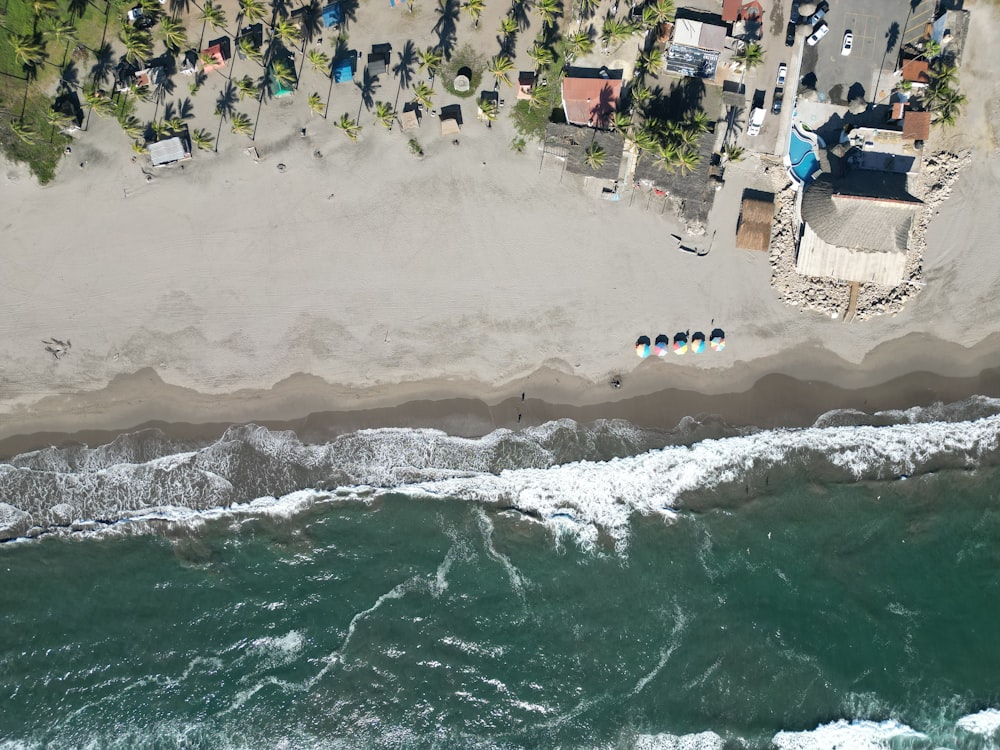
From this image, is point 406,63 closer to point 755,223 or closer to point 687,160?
point 687,160

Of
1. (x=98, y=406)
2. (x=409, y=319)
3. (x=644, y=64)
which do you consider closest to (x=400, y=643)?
(x=409, y=319)

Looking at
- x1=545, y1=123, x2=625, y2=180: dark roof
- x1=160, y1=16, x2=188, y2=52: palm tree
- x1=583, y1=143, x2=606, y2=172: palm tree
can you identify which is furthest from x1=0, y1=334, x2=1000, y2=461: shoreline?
x1=160, y1=16, x2=188, y2=52: palm tree

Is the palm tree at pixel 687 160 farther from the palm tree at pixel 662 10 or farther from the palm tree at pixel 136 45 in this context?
the palm tree at pixel 136 45

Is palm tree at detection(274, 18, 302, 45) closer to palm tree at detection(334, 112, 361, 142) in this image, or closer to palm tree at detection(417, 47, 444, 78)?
palm tree at detection(334, 112, 361, 142)

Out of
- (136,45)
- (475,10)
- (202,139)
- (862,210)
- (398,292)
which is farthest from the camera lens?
(398,292)

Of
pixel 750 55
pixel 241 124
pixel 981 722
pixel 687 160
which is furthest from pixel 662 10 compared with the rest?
pixel 981 722

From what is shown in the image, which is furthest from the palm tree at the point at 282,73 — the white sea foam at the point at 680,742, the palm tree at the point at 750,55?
the white sea foam at the point at 680,742
